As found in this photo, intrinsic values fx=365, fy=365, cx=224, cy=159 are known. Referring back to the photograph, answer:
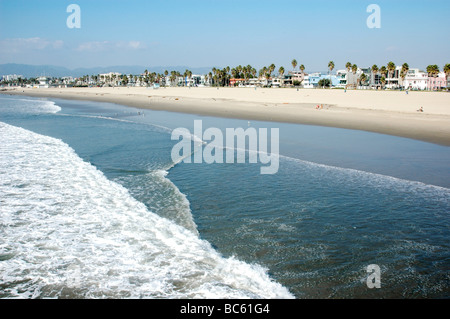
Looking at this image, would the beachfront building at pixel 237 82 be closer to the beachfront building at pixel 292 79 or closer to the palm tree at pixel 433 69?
the beachfront building at pixel 292 79

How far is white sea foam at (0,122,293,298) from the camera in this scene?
562 cm

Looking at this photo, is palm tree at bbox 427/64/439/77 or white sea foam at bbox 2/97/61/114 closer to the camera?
white sea foam at bbox 2/97/61/114

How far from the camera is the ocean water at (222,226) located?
5809mm

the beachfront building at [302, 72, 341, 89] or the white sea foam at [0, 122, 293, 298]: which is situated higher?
the beachfront building at [302, 72, 341, 89]

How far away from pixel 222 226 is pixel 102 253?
2643 mm

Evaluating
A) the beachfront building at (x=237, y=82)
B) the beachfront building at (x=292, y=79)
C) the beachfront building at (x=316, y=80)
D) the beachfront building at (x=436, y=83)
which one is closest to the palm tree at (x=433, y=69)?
the beachfront building at (x=436, y=83)

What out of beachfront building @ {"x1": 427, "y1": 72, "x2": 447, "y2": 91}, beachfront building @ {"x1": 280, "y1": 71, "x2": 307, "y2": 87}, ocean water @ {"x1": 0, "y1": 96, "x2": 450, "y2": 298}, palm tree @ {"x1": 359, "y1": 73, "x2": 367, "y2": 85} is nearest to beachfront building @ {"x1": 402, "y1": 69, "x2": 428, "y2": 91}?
beachfront building @ {"x1": 427, "y1": 72, "x2": 447, "y2": 91}

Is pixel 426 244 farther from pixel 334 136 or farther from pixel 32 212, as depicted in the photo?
pixel 334 136

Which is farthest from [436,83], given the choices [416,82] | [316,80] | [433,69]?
[316,80]

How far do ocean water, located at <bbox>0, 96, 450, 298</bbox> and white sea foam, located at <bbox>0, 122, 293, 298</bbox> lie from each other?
30mm

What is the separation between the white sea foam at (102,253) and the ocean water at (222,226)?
0.10 feet

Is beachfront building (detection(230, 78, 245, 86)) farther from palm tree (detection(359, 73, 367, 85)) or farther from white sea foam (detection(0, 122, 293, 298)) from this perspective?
white sea foam (detection(0, 122, 293, 298))

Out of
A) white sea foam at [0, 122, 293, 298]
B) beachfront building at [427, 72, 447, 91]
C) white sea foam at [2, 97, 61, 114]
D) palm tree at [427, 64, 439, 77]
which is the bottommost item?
white sea foam at [0, 122, 293, 298]

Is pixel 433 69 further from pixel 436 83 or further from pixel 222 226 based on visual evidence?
pixel 222 226
